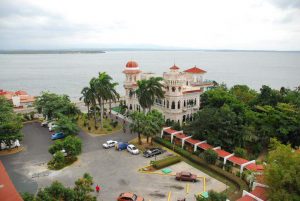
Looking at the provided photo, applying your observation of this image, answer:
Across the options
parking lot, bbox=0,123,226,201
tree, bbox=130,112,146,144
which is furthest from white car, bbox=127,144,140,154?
tree, bbox=130,112,146,144

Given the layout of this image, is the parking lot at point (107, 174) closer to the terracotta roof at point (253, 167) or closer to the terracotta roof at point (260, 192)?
the terracotta roof at point (253, 167)

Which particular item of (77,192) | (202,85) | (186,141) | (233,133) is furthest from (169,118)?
(77,192)

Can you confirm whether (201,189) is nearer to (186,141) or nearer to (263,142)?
(186,141)

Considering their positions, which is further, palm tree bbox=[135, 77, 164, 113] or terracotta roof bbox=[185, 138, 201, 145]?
palm tree bbox=[135, 77, 164, 113]

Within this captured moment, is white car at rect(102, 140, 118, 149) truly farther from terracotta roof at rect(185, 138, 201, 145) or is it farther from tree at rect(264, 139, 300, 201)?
tree at rect(264, 139, 300, 201)

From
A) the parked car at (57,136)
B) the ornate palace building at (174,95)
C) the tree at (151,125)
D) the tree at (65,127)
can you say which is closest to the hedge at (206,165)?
the tree at (151,125)

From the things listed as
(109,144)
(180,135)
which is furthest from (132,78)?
(180,135)
